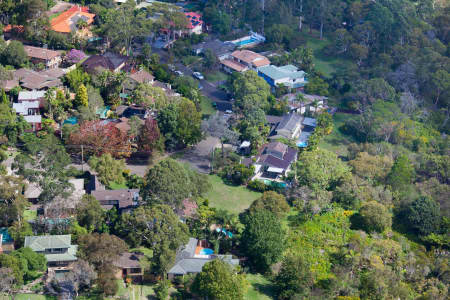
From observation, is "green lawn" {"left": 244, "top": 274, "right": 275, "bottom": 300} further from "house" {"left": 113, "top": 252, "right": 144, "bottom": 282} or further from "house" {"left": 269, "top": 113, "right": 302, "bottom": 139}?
"house" {"left": 269, "top": 113, "right": 302, "bottom": 139}

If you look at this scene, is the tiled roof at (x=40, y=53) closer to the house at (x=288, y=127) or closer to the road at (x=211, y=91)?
the road at (x=211, y=91)

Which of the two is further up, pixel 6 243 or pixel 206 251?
pixel 6 243

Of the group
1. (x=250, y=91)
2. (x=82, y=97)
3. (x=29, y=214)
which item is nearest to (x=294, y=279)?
(x=29, y=214)

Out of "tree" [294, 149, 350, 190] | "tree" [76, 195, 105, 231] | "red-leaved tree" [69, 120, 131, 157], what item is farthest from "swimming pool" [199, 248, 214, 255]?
"red-leaved tree" [69, 120, 131, 157]

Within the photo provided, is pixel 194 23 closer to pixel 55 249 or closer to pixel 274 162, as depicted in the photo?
pixel 274 162

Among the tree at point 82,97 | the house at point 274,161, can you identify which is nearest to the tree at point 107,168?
the tree at point 82,97

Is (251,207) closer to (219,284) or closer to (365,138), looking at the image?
(219,284)

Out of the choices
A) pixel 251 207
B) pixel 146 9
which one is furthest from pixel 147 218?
pixel 146 9
